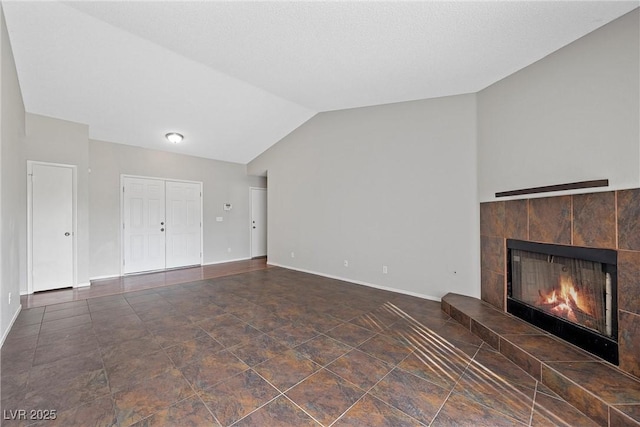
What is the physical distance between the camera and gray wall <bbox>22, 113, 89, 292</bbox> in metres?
4.12

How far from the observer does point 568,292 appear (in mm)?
2291

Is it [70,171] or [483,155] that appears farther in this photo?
[70,171]

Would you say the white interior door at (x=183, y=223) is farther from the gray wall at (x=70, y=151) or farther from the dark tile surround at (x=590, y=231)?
the dark tile surround at (x=590, y=231)

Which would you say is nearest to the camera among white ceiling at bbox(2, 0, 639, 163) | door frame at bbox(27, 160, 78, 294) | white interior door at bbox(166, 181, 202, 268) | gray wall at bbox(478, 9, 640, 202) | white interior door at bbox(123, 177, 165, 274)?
gray wall at bbox(478, 9, 640, 202)

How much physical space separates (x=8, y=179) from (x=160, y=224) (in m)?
3.27

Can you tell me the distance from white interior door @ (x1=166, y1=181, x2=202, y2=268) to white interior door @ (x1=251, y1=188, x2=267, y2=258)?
1.50 meters

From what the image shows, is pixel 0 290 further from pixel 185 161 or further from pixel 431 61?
pixel 431 61

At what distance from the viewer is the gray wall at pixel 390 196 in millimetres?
3539

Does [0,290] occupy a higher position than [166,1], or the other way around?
[166,1]

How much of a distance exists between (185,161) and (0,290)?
4.32 m

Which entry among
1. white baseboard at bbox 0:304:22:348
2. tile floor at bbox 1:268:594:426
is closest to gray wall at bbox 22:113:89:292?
white baseboard at bbox 0:304:22:348

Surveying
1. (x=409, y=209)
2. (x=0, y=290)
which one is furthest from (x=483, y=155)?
(x=0, y=290)

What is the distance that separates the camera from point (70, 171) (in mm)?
4453

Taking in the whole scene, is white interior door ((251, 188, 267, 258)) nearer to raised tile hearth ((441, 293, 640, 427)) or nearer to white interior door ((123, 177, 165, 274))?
white interior door ((123, 177, 165, 274))
